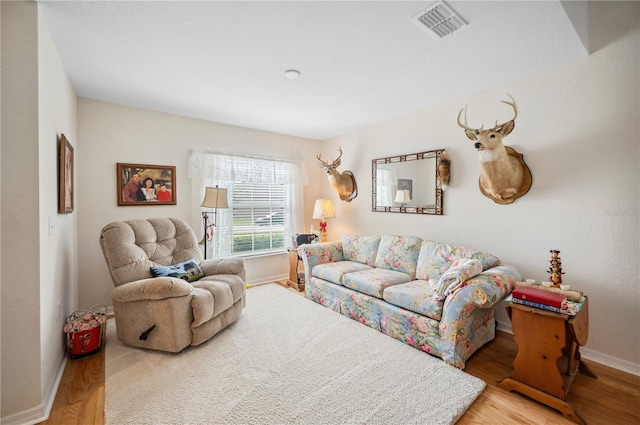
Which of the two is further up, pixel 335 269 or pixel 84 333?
pixel 335 269

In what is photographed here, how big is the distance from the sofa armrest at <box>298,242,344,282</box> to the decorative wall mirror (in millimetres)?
887

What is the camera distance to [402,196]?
380 centimetres

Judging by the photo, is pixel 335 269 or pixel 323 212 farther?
pixel 323 212

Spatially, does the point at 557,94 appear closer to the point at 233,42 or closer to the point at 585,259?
the point at 585,259

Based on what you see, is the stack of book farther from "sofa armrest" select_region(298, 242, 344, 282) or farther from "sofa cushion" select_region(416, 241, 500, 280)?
"sofa armrest" select_region(298, 242, 344, 282)

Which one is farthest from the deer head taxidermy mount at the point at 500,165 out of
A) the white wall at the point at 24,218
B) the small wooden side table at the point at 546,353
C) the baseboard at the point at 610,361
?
the white wall at the point at 24,218

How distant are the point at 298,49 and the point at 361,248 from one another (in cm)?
256

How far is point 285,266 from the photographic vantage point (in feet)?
15.7

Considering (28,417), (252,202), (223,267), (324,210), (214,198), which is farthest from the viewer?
(324,210)

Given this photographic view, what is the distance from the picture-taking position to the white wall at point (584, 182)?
6.97 feet

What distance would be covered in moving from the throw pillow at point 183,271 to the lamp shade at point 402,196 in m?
2.68

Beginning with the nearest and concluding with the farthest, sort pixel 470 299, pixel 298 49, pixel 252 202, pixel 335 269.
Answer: pixel 470 299 → pixel 298 49 → pixel 335 269 → pixel 252 202

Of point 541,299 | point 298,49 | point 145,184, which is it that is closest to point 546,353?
point 541,299

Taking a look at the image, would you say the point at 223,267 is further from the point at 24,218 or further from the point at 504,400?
the point at 504,400
